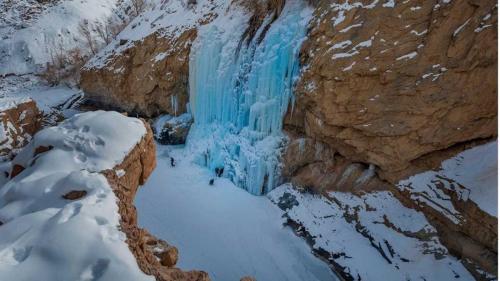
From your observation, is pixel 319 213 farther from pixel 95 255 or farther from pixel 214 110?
pixel 95 255

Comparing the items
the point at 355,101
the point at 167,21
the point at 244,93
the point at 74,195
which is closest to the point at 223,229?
the point at 244,93

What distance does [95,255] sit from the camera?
9.21 feet

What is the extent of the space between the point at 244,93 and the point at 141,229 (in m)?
7.29

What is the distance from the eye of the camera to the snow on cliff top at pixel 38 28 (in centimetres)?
2217

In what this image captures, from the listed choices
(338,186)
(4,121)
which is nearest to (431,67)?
(338,186)

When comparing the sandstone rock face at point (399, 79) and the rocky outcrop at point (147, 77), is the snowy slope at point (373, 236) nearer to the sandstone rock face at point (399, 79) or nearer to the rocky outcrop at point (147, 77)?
the sandstone rock face at point (399, 79)

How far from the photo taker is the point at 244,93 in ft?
34.4

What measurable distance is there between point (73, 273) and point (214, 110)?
924 centimetres

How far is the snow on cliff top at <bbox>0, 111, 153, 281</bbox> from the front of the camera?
2.72 metres

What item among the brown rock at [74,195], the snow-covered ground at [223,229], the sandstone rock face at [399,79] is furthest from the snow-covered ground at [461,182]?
the brown rock at [74,195]

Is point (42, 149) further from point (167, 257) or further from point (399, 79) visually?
point (399, 79)

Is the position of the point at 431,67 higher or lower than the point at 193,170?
higher

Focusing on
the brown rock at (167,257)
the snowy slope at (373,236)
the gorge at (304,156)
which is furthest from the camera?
the snowy slope at (373,236)

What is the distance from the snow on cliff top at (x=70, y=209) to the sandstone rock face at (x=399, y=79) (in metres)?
5.27
